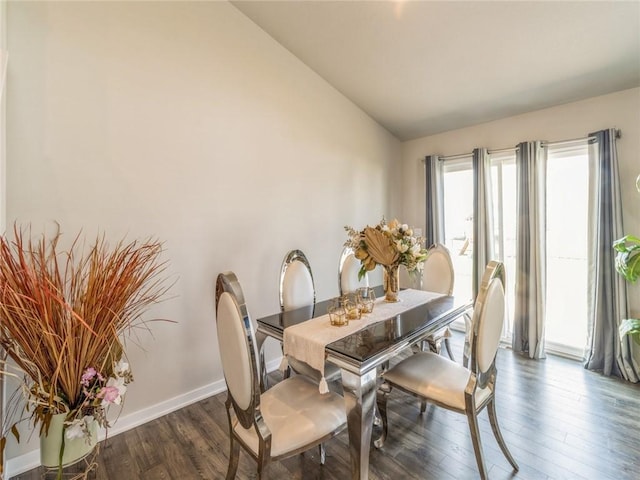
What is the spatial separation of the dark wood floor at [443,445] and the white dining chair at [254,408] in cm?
49

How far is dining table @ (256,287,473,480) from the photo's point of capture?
139 cm

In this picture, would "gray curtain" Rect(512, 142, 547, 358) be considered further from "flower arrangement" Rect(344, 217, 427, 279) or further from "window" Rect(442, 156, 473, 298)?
"flower arrangement" Rect(344, 217, 427, 279)

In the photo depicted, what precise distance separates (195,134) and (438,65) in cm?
225

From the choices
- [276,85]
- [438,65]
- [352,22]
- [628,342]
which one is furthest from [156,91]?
[628,342]

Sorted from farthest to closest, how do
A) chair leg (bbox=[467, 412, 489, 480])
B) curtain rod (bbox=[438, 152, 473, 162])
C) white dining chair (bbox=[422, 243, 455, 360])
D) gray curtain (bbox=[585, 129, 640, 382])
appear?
A: curtain rod (bbox=[438, 152, 473, 162]) < white dining chair (bbox=[422, 243, 455, 360]) < gray curtain (bbox=[585, 129, 640, 382]) < chair leg (bbox=[467, 412, 489, 480])

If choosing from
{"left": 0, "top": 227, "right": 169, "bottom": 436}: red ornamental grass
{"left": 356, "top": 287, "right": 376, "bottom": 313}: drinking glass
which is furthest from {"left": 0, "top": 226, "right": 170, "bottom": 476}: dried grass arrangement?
{"left": 356, "top": 287, "right": 376, "bottom": 313}: drinking glass

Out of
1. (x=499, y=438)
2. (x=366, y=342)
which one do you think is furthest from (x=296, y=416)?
(x=499, y=438)

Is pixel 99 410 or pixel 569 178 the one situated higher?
pixel 569 178

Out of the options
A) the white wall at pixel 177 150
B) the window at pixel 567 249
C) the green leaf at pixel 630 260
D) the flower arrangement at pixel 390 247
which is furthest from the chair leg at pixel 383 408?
the window at pixel 567 249

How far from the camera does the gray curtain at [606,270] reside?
105 inches

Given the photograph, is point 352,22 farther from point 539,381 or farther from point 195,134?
point 539,381

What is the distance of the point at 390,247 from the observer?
214cm

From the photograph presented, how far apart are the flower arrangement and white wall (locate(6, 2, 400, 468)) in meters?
1.06

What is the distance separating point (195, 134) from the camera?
2.41 meters
